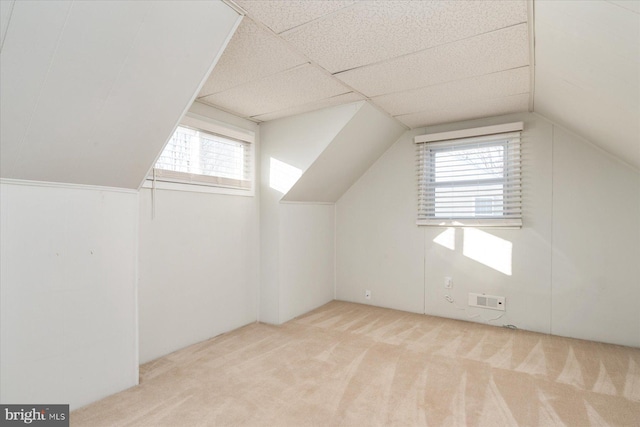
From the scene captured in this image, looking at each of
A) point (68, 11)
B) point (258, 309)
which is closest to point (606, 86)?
point (68, 11)

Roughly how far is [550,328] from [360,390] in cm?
217

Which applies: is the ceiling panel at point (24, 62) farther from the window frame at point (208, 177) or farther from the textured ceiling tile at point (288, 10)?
the window frame at point (208, 177)

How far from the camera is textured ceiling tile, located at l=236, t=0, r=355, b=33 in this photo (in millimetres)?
1616

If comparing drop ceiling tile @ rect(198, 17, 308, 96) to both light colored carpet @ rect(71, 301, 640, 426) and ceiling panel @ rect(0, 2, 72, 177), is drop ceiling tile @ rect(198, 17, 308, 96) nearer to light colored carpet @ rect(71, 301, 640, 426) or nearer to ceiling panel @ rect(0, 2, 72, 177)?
ceiling panel @ rect(0, 2, 72, 177)

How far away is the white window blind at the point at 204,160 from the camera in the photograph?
2.76 m

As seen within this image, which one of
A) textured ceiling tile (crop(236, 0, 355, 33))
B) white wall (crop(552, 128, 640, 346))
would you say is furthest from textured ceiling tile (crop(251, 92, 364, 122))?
white wall (crop(552, 128, 640, 346))

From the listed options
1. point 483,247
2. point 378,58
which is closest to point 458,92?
point 378,58

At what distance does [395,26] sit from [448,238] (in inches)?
96.3

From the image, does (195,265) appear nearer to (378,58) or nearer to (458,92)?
(378,58)

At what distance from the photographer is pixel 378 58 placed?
219 centimetres

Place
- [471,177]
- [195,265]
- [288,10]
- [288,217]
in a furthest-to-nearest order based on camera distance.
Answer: [288,217], [471,177], [195,265], [288,10]

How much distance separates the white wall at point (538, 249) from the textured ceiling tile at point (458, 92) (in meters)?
0.67

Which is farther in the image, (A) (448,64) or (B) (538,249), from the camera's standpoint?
(B) (538,249)

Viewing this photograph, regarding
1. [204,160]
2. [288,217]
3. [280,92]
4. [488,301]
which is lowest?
[488,301]
